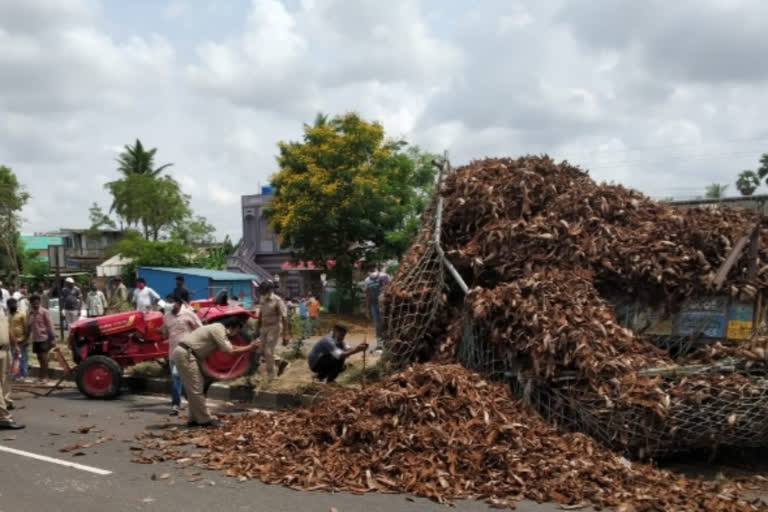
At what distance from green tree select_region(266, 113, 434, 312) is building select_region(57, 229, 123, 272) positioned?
30.9 metres

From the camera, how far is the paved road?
17.4 feet

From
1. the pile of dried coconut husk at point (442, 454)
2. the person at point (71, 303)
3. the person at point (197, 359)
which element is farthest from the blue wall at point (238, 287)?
the pile of dried coconut husk at point (442, 454)

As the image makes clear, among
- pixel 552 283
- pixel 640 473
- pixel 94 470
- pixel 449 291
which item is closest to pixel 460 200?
pixel 449 291

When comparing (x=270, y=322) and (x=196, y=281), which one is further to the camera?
(x=196, y=281)

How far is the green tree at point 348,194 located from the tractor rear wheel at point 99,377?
1520 centimetres

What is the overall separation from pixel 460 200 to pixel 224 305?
476 cm

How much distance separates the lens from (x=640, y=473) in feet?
18.5

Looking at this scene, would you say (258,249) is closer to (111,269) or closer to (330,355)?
(111,269)

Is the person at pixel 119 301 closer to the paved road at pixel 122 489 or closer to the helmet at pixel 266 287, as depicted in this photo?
the helmet at pixel 266 287

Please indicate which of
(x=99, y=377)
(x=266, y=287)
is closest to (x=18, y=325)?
(x=99, y=377)

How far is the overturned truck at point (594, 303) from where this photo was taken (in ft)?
20.3

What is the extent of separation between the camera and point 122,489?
5.79 meters

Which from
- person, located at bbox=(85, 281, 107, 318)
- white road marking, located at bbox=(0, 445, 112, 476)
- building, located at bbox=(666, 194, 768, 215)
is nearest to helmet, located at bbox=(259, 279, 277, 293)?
white road marking, located at bbox=(0, 445, 112, 476)

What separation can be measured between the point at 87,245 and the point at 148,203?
60.4 feet
